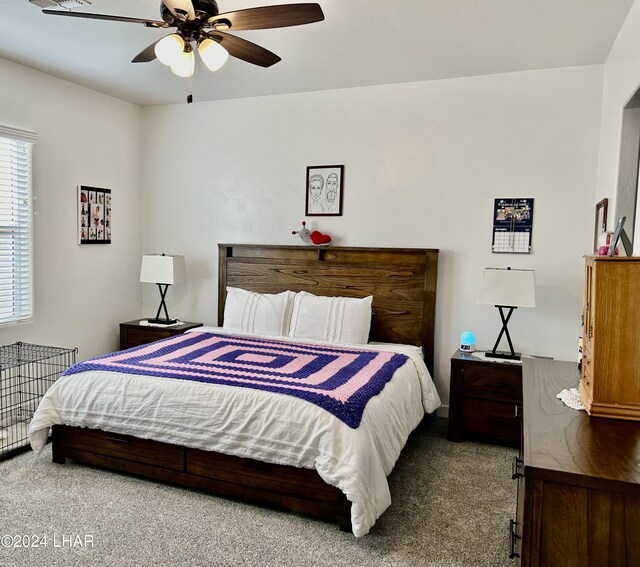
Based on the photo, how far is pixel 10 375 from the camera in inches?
150

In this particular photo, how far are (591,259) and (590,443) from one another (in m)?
0.63

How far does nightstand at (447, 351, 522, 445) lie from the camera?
11.5 feet

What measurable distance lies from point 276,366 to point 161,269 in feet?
6.51

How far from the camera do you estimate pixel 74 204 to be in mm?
4355

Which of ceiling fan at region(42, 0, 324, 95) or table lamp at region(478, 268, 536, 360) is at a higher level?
ceiling fan at region(42, 0, 324, 95)

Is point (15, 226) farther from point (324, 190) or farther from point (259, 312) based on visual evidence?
point (324, 190)

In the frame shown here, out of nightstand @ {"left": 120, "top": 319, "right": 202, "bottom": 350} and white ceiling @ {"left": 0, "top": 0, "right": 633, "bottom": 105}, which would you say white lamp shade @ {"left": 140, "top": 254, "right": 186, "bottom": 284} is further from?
white ceiling @ {"left": 0, "top": 0, "right": 633, "bottom": 105}

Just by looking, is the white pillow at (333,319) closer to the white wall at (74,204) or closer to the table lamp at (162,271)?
the table lamp at (162,271)

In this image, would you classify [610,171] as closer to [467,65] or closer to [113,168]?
[467,65]

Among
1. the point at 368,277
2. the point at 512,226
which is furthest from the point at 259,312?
the point at 512,226

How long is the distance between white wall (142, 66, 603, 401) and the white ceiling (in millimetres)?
231

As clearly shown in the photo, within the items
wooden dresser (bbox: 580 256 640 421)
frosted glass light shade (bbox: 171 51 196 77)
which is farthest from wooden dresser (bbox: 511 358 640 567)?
frosted glass light shade (bbox: 171 51 196 77)

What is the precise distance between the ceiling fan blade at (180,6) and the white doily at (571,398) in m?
2.16

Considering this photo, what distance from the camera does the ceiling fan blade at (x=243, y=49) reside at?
2.47m
